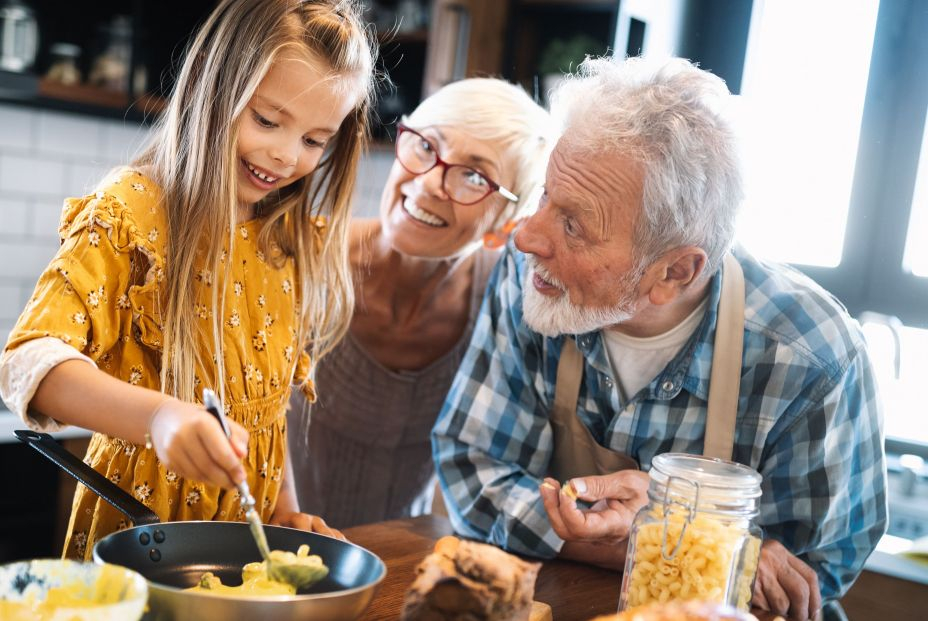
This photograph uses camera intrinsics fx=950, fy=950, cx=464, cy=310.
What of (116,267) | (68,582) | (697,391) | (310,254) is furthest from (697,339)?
(68,582)

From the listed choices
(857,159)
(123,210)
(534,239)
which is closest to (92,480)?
(123,210)

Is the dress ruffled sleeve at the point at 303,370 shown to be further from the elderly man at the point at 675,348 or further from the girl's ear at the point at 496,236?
the girl's ear at the point at 496,236

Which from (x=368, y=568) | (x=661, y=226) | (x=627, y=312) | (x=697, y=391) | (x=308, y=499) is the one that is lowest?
(x=308, y=499)

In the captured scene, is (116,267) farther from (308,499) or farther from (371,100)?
(308,499)

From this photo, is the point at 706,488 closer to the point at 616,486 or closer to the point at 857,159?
the point at 616,486

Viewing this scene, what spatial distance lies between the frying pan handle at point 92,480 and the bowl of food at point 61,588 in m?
0.20

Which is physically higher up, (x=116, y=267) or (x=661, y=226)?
(x=661, y=226)

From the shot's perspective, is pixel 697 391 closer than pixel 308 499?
Yes

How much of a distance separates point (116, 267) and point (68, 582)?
462mm

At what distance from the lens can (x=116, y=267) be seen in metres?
1.15

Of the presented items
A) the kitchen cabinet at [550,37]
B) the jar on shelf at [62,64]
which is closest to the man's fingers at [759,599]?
the kitchen cabinet at [550,37]

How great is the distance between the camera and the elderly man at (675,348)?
1426mm

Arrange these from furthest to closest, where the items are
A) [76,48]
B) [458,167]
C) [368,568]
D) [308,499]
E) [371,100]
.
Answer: [76,48] → [308,499] → [458,167] → [371,100] → [368,568]

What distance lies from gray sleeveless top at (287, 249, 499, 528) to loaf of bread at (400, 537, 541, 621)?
1196mm
